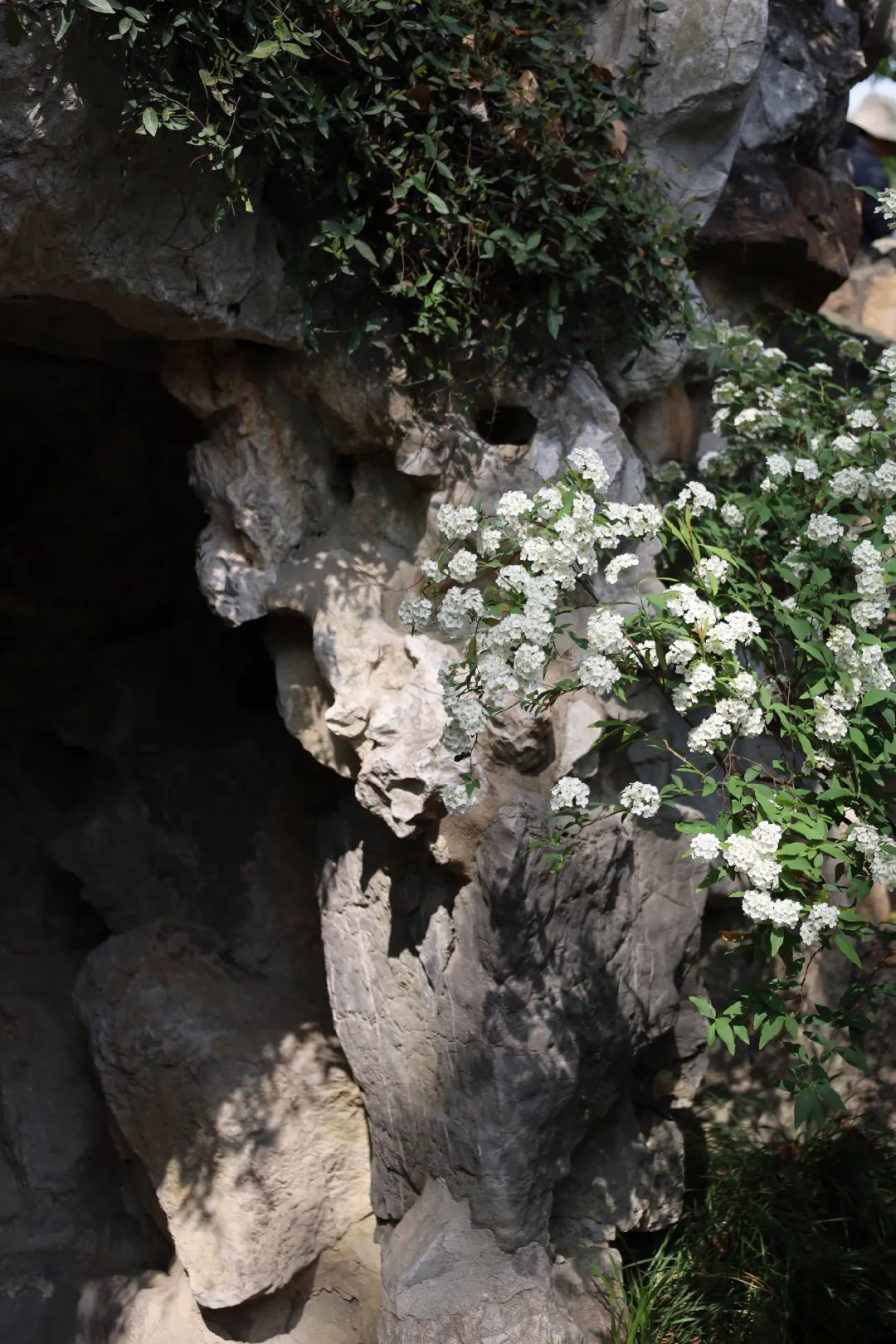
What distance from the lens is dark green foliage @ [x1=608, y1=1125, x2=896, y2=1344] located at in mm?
3379

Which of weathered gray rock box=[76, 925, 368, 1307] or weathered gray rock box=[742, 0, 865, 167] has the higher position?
weathered gray rock box=[742, 0, 865, 167]

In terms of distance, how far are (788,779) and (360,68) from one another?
2112 millimetres

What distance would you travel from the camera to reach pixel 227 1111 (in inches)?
164

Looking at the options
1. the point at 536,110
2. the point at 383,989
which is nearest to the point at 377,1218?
the point at 383,989

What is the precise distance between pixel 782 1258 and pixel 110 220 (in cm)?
346

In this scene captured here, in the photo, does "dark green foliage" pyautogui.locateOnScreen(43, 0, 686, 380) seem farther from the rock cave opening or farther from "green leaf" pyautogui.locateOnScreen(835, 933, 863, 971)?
"green leaf" pyautogui.locateOnScreen(835, 933, 863, 971)

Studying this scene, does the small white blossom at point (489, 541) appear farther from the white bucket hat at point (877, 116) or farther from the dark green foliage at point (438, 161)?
the white bucket hat at point (877, 116)

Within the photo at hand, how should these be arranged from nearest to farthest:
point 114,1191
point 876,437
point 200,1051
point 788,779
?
1. point 788,779
2. point 876,437
3. point 200,1051
4. point 114,1191

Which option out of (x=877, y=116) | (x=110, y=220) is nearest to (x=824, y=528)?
(x=110, y=220)

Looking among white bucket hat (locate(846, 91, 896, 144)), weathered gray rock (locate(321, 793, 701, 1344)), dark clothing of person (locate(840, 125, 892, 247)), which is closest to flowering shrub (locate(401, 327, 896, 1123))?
weathered gray rock (locate(321, 793, 701, 1344))

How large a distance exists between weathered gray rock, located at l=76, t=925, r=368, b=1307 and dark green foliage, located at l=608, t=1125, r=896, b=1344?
3.65 ft

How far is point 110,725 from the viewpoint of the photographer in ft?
16.5

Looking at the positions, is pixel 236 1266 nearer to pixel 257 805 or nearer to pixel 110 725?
pixel 257 805

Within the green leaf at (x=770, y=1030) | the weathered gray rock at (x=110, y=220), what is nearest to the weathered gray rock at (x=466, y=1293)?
the green leaf at (x=770, y=1030)
